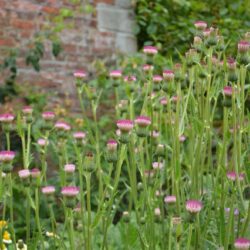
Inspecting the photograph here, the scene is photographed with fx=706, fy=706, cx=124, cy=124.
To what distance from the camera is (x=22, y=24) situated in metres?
4.55

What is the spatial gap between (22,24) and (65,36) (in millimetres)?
330

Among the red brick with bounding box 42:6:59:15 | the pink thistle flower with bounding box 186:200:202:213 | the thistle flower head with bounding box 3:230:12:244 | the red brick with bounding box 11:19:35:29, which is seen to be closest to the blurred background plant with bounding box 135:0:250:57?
the red brick with bounding box 42:6:59:15

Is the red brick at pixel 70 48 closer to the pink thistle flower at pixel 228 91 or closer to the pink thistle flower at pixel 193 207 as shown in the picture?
the pink thistle flower at pixel 228 91

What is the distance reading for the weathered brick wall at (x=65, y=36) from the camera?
14.8ft

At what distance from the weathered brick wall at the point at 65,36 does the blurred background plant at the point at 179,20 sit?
0.14 metres

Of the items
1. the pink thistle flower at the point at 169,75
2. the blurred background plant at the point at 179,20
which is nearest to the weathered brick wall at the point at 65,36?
the blurred background plant at the point at 179,20

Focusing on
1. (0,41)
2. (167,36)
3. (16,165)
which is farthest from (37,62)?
(167,36)

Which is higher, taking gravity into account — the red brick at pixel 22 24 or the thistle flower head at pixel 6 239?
the red brick at pixel 22 24

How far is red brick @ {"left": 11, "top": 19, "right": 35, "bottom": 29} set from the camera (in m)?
4.52

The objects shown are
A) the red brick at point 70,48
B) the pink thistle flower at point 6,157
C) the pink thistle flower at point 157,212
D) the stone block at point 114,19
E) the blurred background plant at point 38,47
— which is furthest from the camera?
the stone block at point 114,19

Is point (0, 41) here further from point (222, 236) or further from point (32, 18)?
point (222, 236)

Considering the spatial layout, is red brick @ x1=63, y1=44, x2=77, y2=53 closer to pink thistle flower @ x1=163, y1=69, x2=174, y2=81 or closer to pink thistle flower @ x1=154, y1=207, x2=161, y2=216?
pink thistle flower @ x1=154, y1=207, x2=161, y2=216

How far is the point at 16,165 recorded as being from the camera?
13.7 feet

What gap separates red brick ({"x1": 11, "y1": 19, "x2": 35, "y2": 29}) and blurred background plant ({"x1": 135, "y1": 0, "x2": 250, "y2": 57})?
77 centimetres
